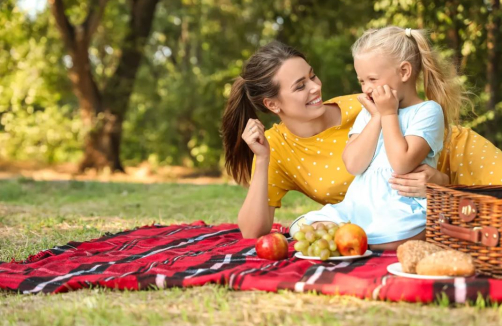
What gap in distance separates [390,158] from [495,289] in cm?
106

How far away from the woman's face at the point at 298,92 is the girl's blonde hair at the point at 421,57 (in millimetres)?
477

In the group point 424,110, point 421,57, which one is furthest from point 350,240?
point 421,57

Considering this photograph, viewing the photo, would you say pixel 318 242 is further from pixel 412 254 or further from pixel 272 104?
pixel 272 104

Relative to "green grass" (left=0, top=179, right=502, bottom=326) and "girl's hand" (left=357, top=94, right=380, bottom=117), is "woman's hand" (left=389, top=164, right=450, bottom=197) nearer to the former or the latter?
"girl's hand" (left=357, top=94, right=380, bottom=117)

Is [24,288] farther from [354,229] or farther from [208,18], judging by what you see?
[208,18]

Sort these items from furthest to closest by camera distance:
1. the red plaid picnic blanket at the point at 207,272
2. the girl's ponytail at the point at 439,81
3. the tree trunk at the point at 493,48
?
the tree trunk at the point at 493,48, the girl's ponytail at the point at 439,81, the red plaid picnic blanket at the point at 207,272

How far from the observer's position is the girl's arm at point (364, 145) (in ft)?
11.7

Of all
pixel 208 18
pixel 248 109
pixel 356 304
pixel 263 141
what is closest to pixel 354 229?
pixel 356 304

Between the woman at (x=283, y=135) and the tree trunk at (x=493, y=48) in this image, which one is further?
the tree trunk at (x=493, y=48)

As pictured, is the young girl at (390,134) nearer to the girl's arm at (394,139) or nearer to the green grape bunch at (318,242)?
the girl's arm at (394,139)

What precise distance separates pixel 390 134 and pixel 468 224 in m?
0.65

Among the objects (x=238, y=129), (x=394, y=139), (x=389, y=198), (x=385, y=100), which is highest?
(x=385, y=100)

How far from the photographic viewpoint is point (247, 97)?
4500mm

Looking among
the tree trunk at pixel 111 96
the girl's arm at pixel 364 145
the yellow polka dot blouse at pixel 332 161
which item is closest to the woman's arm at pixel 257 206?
the yellow polka dot blouse at pixel 332 161
